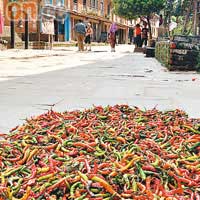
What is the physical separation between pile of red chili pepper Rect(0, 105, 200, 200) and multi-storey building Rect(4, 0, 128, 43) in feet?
94.1

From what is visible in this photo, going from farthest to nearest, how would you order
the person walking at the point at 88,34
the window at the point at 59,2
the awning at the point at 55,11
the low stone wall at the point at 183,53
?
the window at the point at 59,2 → the awning at the point at 55,11 → the person walking at the point at 88,34 → the low stone wall at the point at 183,53

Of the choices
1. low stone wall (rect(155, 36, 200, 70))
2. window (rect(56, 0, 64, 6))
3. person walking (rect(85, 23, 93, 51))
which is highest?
window (rect(56, 0, 64, 6))

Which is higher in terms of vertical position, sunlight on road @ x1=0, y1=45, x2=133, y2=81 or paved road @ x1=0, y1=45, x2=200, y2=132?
sunlight on road @ x1=0, y1=45, x2=133, y2=81

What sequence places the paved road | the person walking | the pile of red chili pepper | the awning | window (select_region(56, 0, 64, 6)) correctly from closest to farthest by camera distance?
the pile of red chili pepper < the paved road < the person walking < the awning < window (select_region(56, 0, 64, 6))

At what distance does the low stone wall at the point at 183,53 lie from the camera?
44.6ft

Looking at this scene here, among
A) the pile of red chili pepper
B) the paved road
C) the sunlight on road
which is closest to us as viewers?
the pile of red chili pepper

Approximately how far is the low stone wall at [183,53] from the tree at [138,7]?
2118cm

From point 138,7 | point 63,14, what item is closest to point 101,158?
point 138,7

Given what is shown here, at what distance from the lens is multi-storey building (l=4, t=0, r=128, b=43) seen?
1356 inches

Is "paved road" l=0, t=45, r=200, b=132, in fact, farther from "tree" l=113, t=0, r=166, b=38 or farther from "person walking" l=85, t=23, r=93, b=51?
"tree" l=113, t=0, r=166, b=38

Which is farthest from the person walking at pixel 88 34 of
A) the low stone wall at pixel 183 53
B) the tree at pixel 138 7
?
the low stone wall at pixel 183 53

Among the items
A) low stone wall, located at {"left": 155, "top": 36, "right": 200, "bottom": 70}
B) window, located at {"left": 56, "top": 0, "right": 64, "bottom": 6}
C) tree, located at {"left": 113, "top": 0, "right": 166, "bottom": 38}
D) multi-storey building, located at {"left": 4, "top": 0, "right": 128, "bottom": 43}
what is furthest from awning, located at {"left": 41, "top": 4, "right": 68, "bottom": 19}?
low stone wall, located at {"left": 155, "top": 36, "right": 200, "bottom": 70}

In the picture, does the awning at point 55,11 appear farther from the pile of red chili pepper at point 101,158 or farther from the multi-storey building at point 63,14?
the pile of red chili pepper at point 101,158

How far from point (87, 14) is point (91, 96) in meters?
47.4
